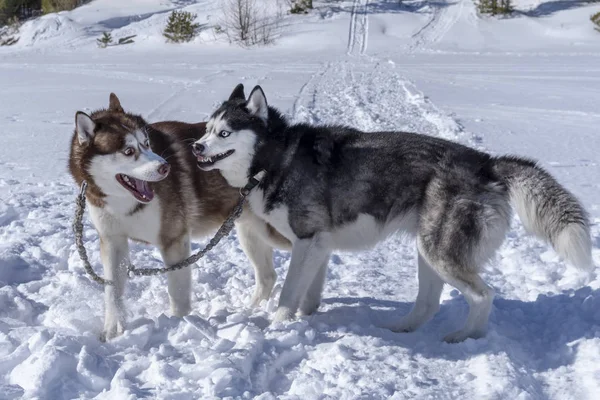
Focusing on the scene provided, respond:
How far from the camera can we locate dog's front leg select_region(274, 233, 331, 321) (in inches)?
167

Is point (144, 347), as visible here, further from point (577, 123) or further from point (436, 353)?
point (577, 123)

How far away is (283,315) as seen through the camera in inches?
169

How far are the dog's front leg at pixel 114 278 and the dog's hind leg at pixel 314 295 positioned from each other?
1.24 meters

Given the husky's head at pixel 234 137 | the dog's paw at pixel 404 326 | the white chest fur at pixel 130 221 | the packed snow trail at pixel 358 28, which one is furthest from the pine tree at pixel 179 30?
the dog's paw at pixel 404 326

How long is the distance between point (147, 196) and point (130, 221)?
236mm

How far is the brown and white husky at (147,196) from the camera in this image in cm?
389

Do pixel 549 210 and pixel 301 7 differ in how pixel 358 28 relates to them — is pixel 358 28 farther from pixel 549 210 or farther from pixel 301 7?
pixel 549 210

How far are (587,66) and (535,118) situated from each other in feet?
33.3

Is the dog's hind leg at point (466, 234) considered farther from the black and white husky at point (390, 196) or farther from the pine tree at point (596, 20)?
the pine tree at point (596, 20)

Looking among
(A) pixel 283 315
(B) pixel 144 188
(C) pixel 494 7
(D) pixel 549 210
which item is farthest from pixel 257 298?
(C) pixel 494 7

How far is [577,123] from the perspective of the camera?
1115 centimetres

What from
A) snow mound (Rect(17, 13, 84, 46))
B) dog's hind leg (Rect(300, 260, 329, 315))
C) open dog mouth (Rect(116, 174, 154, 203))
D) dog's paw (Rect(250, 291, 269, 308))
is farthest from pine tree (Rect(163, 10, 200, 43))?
open dog mouth (Rect(116, 174, 154, 203))

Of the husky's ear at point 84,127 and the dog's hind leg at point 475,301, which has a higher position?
the husky's ear at point 84,127

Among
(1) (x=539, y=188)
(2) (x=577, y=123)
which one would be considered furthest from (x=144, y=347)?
(2) (x=577, y=123)
